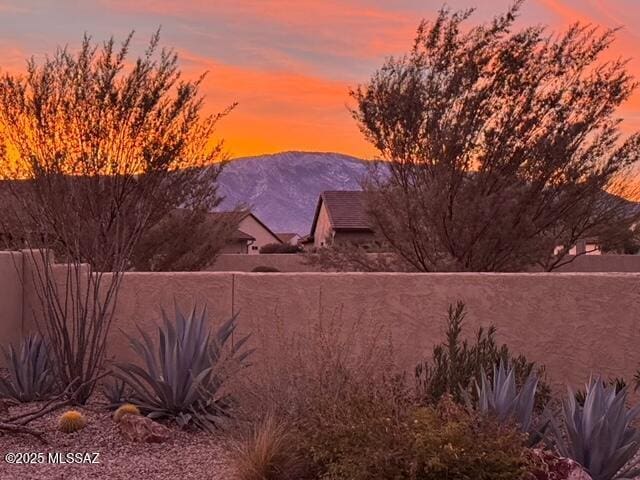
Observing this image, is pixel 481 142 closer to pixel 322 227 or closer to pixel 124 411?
pixel 124 411

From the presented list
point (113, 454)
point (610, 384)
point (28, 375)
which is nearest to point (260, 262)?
point (28, 375)

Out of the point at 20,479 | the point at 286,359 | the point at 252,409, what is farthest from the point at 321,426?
the point at 20,479

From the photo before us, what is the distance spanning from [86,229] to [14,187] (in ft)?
6.19

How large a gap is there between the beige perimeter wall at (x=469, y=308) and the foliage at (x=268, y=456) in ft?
8.11

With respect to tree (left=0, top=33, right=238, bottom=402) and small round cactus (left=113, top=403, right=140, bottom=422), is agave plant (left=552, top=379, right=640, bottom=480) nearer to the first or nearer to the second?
small round cactus (left=113, top=403, right=140, bottom=422)

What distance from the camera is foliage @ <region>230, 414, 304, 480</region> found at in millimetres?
6199

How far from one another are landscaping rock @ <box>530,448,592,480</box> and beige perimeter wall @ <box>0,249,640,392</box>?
A: 12.3 ft

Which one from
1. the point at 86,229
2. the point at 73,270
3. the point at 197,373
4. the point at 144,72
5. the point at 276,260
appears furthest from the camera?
the point at 276,260

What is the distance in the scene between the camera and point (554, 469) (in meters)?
5.64

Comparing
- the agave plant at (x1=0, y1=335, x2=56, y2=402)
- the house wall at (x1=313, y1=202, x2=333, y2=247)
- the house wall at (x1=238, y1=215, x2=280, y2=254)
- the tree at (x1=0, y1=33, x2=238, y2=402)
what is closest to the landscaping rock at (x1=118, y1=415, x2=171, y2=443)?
the agave plant at (x1=0, y1=335, x2=56, y2=402)

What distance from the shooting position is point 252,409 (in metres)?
7.21

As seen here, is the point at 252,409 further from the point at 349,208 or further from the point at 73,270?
the point at 349,208

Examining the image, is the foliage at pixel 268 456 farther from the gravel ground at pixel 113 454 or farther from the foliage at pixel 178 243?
the foliage at pixel 178 243

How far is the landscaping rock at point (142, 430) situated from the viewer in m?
7.73
